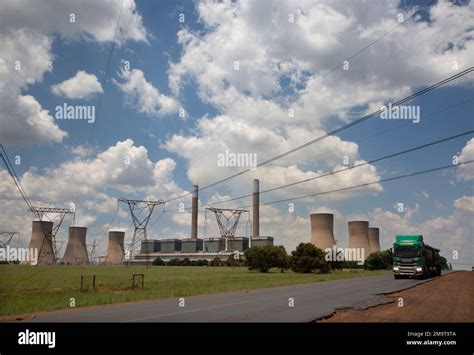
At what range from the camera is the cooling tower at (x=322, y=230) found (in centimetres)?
9506

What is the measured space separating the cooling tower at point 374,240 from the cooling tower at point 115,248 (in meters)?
73.5

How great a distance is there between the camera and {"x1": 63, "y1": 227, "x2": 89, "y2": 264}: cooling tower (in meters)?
123

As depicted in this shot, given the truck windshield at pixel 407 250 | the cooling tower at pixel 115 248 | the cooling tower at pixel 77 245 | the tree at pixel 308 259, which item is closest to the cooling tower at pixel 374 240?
the tree at pixel 308 259

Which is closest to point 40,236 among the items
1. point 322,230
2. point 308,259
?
point 322,230

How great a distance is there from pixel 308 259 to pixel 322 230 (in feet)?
84.1

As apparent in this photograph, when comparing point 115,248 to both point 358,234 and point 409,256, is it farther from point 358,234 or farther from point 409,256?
point 409,256

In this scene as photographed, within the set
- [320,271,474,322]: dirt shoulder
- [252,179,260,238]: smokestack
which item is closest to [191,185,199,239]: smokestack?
[252,179,260,238]: smokestack

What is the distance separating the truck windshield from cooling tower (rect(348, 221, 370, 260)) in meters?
59.6

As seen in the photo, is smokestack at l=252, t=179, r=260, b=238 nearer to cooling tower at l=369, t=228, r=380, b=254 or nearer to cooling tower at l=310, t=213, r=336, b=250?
cooling tower at l=369, t=228, r=380, b=254
